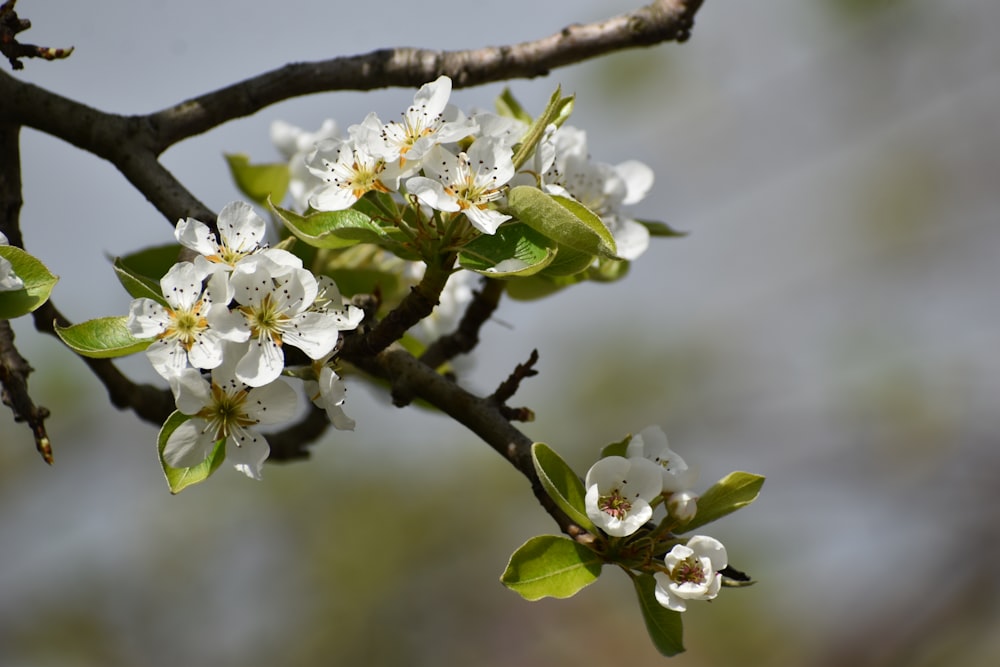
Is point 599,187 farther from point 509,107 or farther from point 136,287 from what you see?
point 136,287

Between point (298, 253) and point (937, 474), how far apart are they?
16.4 feet

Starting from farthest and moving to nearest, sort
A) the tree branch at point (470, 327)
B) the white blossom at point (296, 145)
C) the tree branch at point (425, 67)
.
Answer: the white blossom at point (296, 145), the tree branch at point (470, 327), the tree branch at point (425, 67)

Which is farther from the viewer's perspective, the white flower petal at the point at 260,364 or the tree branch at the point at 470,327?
the tree branch at the point at 470,327

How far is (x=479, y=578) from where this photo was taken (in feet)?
21.4

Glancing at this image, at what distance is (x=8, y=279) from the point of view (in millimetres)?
936

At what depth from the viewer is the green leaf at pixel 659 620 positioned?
1.01m

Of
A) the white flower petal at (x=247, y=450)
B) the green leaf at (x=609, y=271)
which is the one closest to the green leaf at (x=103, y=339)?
the white flower petal at (x=247, y=450)

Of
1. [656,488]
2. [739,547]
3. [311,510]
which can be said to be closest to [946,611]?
[739,547]

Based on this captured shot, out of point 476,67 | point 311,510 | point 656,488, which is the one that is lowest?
point 311,510

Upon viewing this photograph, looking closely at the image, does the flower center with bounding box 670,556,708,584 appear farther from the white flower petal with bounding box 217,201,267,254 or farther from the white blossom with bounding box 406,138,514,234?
the white flower petal with bounding box 217,201,267,254

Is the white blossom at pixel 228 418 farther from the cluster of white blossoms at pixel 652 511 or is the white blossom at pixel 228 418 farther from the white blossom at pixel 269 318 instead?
the cluster of white blossoms at pixel 652 511

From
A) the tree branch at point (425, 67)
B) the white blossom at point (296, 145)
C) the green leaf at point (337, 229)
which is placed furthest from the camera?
the white blossom at point (296, 145)

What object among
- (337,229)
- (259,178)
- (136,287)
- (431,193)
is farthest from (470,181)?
(259,178)

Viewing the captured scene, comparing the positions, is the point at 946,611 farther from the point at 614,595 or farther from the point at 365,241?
the point at 365,241
